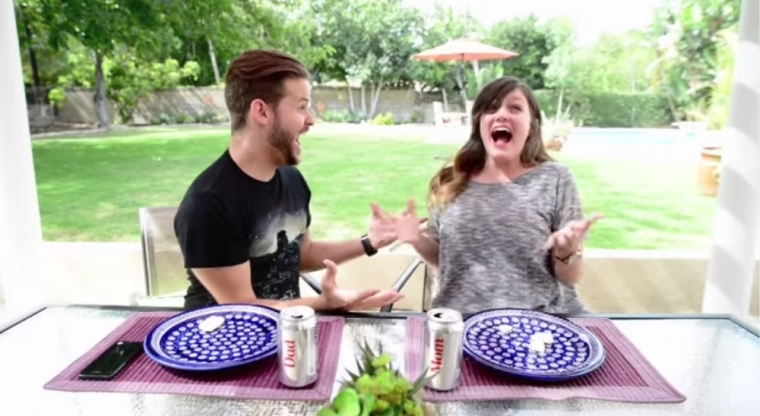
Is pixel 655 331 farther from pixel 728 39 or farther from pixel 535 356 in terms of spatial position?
pixel 728 39

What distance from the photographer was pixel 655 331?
3.99 feet

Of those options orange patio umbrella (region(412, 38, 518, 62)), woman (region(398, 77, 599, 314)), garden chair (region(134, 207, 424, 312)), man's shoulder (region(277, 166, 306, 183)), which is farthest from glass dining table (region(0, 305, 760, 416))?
orange patio umbrella (region(412, 38, 518, 62))

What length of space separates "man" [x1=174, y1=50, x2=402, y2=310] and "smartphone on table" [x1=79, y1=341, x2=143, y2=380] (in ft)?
1.13

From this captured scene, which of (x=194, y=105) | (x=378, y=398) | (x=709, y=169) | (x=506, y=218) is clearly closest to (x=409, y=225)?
(x=506, y=218)

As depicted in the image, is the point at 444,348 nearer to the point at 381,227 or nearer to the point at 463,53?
the point at 381,227

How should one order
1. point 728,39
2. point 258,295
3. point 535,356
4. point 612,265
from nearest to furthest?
point 535,356, point 258,295, point 612,265, point 728,39

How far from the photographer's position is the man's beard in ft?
4.95

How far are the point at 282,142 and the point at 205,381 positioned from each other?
2.50 feet

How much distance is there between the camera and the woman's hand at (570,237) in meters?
1.40

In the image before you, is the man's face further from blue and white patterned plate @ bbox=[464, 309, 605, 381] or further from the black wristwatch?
blue and white patterned plate @ bbox=[464, 309, 605, 381]

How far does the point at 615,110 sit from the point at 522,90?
324 centimetres

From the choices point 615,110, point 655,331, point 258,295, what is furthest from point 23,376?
point 615,110

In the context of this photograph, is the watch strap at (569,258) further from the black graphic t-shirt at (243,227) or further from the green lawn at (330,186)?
the green lawn at (330,186)

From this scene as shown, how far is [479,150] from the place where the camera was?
1.67 m
